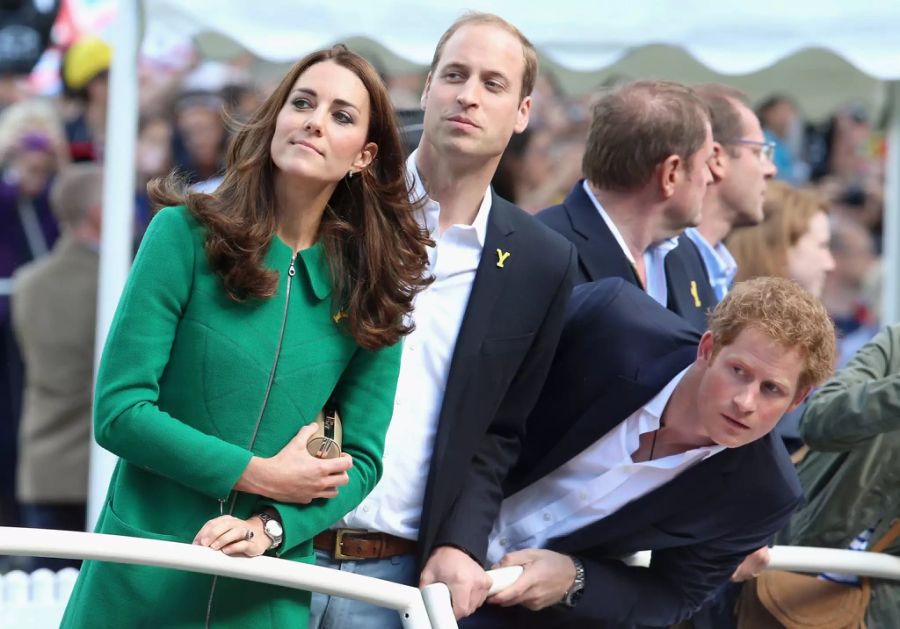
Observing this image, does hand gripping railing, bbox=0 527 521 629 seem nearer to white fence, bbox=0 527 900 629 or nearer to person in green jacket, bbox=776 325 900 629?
white fence, bbox=0 527 900 629

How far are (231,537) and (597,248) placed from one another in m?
1.45

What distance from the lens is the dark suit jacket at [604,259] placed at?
3.58 meters

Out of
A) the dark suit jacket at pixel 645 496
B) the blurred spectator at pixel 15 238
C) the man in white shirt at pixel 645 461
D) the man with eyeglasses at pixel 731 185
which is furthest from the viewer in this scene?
the blurred spectator at pixel 15 238

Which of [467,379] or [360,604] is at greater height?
[467,379]

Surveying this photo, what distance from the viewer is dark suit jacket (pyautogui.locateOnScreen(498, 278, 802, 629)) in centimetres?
315

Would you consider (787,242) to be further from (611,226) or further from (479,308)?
(479,308)

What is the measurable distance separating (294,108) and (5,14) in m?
4.96

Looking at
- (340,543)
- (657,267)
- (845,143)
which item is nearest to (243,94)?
(845,143)

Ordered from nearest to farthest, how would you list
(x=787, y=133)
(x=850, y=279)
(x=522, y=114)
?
1. (x=522, y=114)
2. (x=850, y=279)
3. (x=787, y=133)

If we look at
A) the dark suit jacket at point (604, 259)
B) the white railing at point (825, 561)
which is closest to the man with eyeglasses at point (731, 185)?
the dark suit jacket at point (604, 259)

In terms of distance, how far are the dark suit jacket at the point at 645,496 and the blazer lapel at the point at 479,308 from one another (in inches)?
10.0

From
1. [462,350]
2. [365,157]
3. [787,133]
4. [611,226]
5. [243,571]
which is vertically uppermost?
[365,157]

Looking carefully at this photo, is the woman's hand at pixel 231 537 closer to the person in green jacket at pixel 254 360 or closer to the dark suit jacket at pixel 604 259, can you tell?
the person in green jacket at pixel 254 360

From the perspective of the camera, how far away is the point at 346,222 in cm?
284
